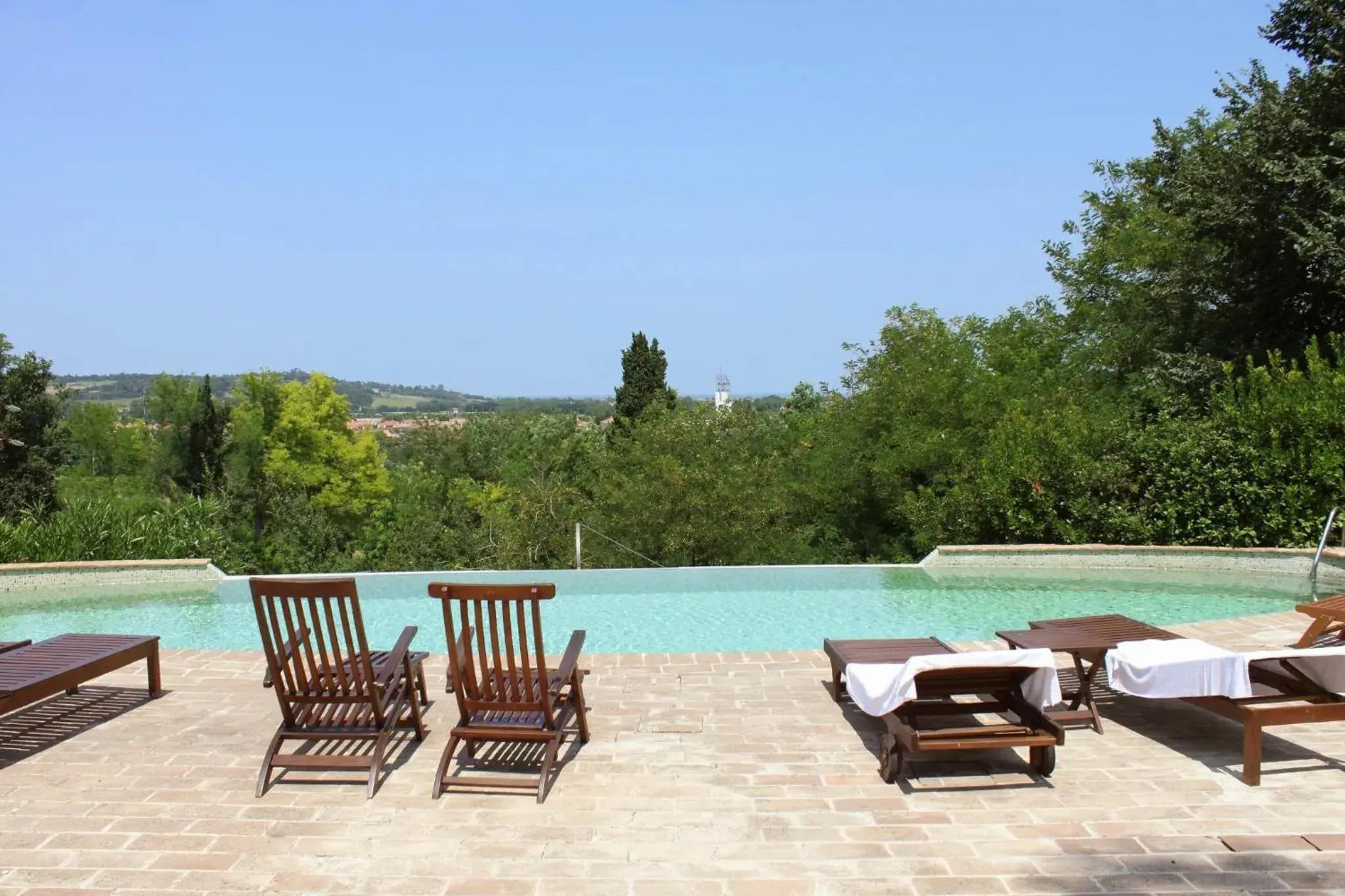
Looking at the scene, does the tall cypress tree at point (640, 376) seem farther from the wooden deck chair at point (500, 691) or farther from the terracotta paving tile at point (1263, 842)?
the terracotta paving tile at point (1263, 842)

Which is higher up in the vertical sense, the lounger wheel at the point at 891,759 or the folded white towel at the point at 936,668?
the folded white towel at the point at 936,668

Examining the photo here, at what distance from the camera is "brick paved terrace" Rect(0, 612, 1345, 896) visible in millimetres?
3262

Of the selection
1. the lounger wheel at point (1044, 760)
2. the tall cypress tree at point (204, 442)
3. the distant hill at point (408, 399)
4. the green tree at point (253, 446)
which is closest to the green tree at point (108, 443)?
the distant hill at point (408, 399)

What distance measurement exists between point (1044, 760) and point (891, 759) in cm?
74

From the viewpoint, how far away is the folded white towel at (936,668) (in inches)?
158

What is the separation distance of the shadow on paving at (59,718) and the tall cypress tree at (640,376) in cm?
2735

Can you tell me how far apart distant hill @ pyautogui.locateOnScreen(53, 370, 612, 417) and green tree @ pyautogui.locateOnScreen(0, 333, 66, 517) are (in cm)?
2349

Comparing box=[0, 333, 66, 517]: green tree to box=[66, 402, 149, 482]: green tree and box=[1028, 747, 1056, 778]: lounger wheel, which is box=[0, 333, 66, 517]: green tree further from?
box=[1028, 747, 1056, 778]: lounger wheel

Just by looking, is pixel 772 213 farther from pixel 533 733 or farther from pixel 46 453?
pixel 533 733

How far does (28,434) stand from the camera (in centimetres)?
2656

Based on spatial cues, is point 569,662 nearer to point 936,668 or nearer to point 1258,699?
point 936,668

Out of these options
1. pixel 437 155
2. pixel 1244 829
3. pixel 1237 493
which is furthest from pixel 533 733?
pixel 437 155

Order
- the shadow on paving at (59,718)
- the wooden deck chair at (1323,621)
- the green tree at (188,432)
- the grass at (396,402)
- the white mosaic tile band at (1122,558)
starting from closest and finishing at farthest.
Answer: the shadow on paving at (59,718) → the wooden deck chair at (1323,621) → the white mosaic tile band at (1122,558) → the green tree at (188,432) → the grass at (396,402)

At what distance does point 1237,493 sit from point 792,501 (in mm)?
9453
